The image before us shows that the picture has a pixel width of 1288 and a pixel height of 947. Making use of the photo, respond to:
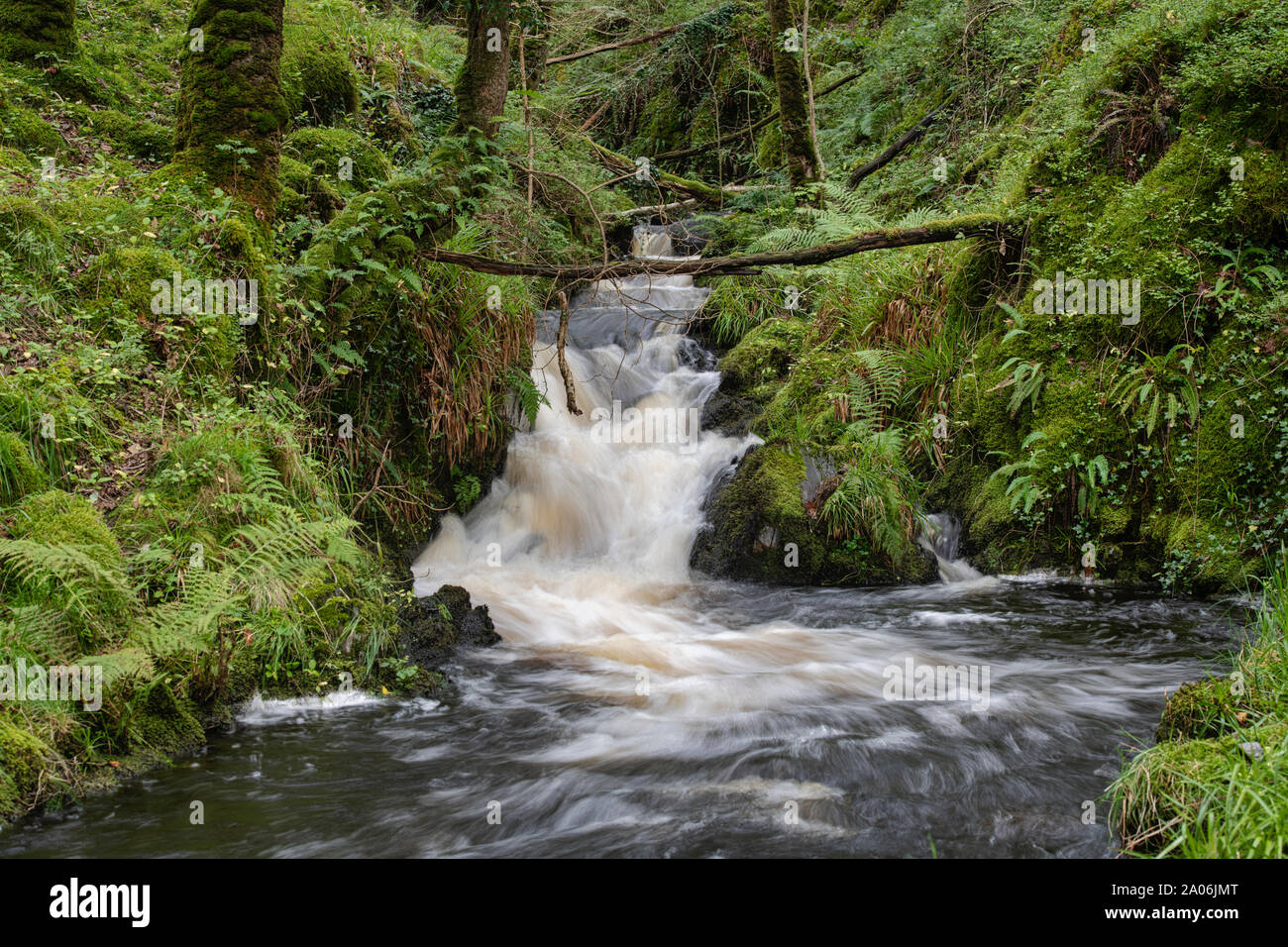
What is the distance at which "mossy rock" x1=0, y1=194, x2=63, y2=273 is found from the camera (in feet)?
19.5

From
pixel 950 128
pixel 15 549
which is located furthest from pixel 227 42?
pixel 950 128

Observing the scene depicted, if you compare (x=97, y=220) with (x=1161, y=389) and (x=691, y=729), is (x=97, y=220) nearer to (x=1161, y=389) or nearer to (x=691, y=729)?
(x=691, y=729)

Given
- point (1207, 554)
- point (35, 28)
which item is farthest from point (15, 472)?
point (1207, 554)

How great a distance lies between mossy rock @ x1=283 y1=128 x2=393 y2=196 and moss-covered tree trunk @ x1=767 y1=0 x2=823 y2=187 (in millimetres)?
5858

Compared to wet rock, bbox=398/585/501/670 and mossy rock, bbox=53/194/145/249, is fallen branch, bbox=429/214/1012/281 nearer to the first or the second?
mossy rock, bbox=53/194/145/249

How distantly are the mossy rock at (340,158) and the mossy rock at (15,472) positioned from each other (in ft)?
15.9

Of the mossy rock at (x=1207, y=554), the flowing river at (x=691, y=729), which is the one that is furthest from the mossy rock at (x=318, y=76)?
the mossy rock at (x=1207, y=554)

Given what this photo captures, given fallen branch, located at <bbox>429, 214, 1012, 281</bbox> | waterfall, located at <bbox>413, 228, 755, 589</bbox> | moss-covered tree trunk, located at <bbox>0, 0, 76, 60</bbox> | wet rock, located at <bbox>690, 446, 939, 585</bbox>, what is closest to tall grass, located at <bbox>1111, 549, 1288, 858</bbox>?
wet rock, located at <bbox>690, 446, 939, 585</bbox>

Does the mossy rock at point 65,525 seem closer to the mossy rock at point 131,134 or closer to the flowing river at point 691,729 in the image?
the flowing river at point 691,729

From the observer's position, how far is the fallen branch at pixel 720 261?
24.0 ft

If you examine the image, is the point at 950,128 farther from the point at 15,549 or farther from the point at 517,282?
the point at 15,549

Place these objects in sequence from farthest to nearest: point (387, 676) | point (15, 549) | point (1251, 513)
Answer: point (1251, 513) < point (387, 676) < point (15, 549)

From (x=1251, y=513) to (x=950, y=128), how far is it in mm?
8717

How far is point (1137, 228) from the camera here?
7.62 meters
